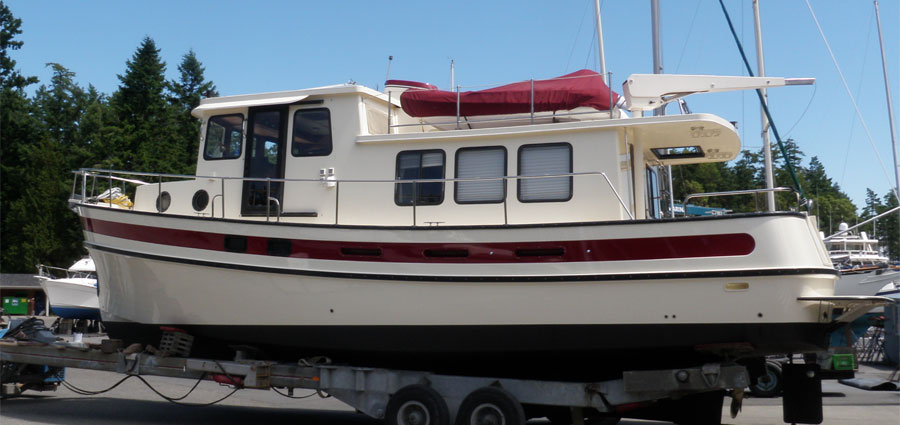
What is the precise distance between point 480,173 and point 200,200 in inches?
133

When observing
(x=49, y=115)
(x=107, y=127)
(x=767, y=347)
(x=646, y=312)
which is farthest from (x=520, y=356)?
(x=49, y=115)

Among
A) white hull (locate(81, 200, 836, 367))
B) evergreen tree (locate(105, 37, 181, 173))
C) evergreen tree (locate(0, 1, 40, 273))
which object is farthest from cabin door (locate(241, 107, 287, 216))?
evergreen tree (locate(0, 1, 40, 273))

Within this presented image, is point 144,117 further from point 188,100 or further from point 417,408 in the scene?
point 417,408

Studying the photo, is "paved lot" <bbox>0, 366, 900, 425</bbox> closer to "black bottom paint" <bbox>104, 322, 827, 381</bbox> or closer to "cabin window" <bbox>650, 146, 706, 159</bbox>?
"black bottom paint" <bbox>104, 322, 827, 381</bbox>

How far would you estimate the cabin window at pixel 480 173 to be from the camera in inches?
305

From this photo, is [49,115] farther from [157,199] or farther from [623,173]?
[623,173]

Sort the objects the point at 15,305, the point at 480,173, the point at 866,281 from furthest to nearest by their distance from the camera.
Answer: the point at 15,305
the point at 866,281
the point at 480,173

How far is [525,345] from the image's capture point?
7.09 meters

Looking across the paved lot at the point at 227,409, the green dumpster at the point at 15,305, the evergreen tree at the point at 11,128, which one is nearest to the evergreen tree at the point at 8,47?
the evergreen tree at the point at 11,128

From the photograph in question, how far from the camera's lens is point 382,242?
731 centimetres

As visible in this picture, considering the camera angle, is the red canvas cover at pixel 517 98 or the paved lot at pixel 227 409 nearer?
the red canvas cover at pixel 517 98

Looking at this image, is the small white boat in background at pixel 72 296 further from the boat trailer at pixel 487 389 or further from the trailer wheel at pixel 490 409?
the trailer wheel at pixel 490 409

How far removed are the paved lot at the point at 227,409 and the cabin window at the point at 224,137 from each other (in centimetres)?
318

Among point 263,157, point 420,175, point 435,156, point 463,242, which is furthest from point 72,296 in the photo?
point 463,242
